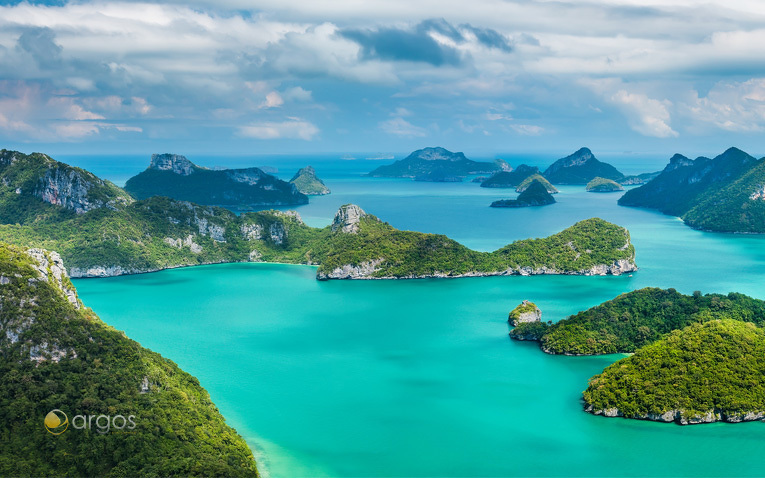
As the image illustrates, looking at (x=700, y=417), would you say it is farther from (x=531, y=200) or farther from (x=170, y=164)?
(x=170, y=164)

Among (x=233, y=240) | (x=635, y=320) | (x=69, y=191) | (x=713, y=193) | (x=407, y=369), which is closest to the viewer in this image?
(x=407, y=369)

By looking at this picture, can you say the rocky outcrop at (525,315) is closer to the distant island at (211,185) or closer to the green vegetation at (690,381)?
the green vegetation at (690,381)

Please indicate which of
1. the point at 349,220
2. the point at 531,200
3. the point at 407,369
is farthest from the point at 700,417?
the point at 531,200

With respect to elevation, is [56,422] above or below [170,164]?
below

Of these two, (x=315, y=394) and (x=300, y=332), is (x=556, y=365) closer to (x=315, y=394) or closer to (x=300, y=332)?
(x=315, y=394)

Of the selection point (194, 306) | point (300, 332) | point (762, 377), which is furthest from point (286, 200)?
point (762, 377)

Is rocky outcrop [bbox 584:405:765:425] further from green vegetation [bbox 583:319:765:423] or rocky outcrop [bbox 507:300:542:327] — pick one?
rocky outcrop [bbox 507:300:542:327]

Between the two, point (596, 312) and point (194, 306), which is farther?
point (194, 306)
